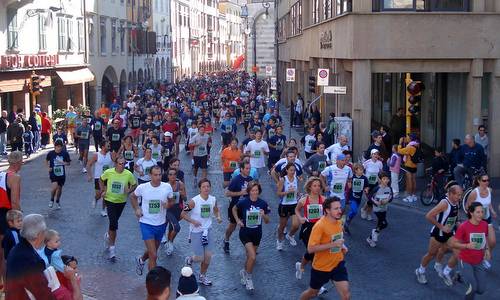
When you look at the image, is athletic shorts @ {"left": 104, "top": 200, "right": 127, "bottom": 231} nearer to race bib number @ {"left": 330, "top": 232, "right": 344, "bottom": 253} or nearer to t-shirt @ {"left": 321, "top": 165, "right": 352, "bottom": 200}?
t-shirt @ {"left": 321, "top": 165, "right": 352, "bottom": 200}

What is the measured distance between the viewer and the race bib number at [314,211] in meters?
11.4

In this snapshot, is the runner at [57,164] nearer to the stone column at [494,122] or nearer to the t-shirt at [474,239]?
the t-shirt at [474,239]

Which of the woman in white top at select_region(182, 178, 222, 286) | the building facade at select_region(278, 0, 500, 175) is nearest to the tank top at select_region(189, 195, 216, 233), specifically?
the woman in white top at select_region(182, 178, 222, 286)

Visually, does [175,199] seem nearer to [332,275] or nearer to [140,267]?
[140,267]

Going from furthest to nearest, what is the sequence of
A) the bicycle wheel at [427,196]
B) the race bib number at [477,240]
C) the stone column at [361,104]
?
1. the stone column at [361,104]
2. the bicycle wheel at [427,196]
3. the race bib number at [477,240]

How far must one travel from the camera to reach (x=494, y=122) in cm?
2120

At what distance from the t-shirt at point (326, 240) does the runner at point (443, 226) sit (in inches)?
85.1

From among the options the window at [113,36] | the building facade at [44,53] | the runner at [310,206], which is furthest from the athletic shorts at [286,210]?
the window at [113,36]

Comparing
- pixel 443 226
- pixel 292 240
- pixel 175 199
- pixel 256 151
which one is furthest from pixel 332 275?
pixel 256 151

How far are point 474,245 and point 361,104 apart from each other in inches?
498

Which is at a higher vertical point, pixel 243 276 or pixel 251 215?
pixel 251 215

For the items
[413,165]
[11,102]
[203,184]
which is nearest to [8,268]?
[203,184]

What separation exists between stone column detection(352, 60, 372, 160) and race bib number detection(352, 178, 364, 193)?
7.90 m

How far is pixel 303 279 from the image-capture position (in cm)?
1157
